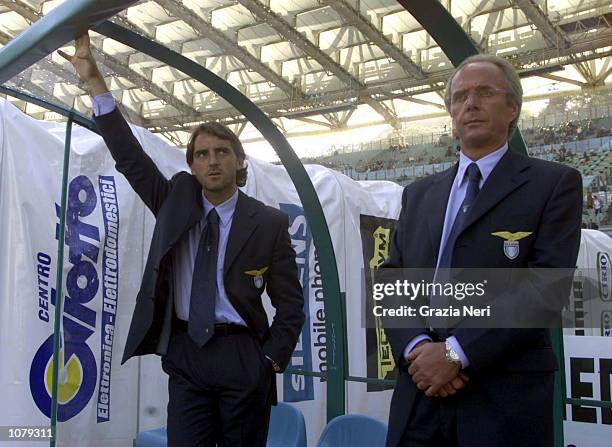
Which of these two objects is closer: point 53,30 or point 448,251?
point 448,251

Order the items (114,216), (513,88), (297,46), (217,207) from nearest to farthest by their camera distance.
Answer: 1. (513,88)
2. (217,207)
3. (114,216)
4. (297,46)

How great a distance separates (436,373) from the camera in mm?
1294

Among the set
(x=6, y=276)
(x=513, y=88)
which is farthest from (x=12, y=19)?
(x=513, y=88)

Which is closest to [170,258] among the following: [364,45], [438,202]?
[438,202]

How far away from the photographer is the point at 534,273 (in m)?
1.31

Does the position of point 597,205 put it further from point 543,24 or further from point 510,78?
point 543,24

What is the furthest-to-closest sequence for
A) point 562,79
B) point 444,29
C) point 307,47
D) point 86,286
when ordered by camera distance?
point 562,79 < point 307,47 < point 86,286 < point 444,29

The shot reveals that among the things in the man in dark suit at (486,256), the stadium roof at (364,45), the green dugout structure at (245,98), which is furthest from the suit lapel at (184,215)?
the stadium roof at (364,45)

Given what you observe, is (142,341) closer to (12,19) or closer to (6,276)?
(6,276)

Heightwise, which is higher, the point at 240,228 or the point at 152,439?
the point at 240,228

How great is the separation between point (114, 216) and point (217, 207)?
77.9 inches

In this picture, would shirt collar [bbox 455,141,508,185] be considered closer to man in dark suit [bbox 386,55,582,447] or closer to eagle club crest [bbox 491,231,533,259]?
man in dark suit [bbox 386,55,582,447]

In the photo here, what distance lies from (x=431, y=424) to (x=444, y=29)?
1.09 meters

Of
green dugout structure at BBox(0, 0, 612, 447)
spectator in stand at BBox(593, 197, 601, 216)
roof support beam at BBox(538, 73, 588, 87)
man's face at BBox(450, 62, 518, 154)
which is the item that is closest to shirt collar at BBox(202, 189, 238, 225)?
green dugout structure at BBox(0, 0, 612, 447)
